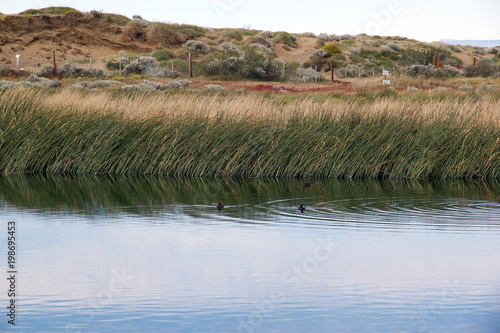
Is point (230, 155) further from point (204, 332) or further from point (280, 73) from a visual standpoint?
point (280, 73)

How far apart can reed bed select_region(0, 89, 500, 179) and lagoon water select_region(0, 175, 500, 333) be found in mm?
1746

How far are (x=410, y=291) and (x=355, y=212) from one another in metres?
4.35

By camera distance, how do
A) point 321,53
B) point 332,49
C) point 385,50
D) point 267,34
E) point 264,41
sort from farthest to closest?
point 267,34 → point 385,50 → point 264,41 → point 332,49 → point 321,53

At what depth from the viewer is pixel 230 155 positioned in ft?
53.0

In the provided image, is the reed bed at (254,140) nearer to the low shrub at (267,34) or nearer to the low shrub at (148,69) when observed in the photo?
the low shrub at (148,69)

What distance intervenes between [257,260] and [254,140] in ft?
25.0

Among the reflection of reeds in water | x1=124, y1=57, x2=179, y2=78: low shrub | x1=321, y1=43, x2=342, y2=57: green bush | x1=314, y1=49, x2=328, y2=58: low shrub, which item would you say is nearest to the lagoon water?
the reflection of reeds in water

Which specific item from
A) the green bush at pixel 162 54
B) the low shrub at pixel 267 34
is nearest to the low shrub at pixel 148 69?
the green bush at pixel 162 54

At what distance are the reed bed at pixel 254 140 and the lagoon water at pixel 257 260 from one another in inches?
68.7

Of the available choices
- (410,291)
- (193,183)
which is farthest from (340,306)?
(193,183)

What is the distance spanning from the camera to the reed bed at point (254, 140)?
15.5 m

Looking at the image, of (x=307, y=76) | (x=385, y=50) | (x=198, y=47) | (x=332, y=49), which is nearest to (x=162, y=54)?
(x=198, y=47)

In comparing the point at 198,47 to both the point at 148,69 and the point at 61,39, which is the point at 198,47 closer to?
the point at 61,39

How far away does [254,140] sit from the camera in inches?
627
